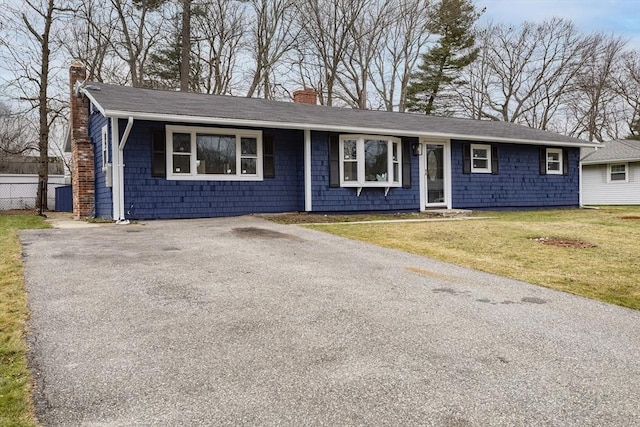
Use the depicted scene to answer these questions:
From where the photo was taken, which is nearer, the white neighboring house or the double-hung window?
the double-hung window

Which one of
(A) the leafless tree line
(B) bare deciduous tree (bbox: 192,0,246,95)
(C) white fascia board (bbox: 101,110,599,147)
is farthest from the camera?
(A) the leafless tree line

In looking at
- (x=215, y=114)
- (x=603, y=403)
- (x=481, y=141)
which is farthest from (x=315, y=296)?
(x=481, y=141)

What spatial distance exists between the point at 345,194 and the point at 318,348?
9.68 m

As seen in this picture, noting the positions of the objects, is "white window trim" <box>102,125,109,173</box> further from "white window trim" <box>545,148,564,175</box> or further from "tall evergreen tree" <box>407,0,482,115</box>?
"tall evergreen tree" <box>407,0,482,115</box>

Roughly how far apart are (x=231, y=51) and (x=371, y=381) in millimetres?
24003

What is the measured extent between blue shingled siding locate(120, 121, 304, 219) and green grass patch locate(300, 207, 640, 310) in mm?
2777

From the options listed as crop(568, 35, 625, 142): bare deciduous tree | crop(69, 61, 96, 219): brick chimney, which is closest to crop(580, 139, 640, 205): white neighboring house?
crop(568, 35, 625, 142): bare deciduous tree

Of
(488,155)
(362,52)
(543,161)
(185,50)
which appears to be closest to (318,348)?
(488,155)

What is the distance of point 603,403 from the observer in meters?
2.19

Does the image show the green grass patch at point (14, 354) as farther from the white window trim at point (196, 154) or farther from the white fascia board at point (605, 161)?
the white fascia board at point (605, 161)

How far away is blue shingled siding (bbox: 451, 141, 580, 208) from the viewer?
14.2 m

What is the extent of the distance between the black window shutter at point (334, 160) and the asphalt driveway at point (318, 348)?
23.2ft

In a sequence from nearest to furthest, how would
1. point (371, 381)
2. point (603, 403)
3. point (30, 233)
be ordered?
point (603, 403)
point (371, 381)
point (30, 233)

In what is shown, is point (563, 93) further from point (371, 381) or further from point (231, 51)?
point (371, 381)
